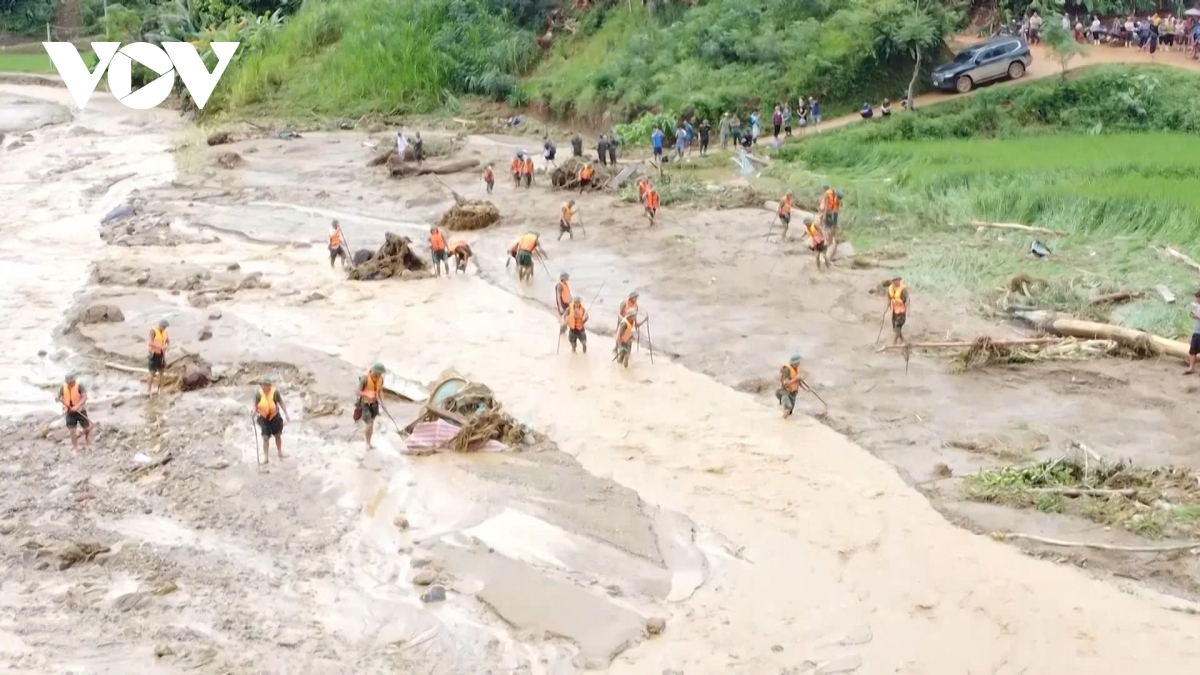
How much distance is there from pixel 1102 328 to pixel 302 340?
11.5m

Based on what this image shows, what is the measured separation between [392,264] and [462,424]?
8.44 m

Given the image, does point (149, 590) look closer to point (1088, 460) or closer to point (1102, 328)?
point (1088, 460)

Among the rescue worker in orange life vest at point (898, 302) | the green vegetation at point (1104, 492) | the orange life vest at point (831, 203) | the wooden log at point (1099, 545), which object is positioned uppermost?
the orange life vest at point (831, 203)

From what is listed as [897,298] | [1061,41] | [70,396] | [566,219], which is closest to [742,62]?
[1061,41]

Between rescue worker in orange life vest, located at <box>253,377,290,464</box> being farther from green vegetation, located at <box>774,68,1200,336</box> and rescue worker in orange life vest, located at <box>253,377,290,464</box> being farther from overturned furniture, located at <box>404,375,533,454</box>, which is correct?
green vegetation, located at <box>774,68,1200,336</box>

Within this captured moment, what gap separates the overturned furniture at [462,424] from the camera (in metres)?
14.4

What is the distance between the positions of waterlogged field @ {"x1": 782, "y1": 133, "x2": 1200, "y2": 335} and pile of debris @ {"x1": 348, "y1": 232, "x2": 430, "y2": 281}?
795 centimetres

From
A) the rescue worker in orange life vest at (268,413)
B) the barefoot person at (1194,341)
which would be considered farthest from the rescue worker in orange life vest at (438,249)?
the barefoot person at (1194,341)

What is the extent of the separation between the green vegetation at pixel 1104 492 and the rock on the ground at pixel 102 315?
13590mm

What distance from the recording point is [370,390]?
1435cm

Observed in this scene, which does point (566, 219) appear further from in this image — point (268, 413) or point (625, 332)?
point (268, 413)

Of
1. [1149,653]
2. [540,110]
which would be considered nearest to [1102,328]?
[1149,653]

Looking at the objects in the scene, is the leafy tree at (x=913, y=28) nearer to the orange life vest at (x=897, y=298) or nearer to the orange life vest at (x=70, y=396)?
the orange life vest at (x=897, y=298)

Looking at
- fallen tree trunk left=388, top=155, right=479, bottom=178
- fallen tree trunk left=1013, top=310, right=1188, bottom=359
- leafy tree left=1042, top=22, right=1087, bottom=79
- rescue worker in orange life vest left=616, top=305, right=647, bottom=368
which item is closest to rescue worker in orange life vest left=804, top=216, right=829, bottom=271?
fallen tree trunk left=1013, top=310, right=1188, bottom=359
